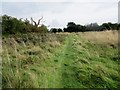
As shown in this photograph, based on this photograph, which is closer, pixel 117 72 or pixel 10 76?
pixel 10 76

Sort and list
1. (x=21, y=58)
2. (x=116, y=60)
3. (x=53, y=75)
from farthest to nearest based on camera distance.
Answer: (x=116, y=60) → (x=21, y=58) → (x=53, y=75)

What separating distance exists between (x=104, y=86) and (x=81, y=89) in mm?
550

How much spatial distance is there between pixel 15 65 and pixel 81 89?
180 centimetres

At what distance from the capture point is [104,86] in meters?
5.73

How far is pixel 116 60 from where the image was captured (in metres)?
9.02

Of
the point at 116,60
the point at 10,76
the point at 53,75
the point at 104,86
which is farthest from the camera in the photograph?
the point at 116,60

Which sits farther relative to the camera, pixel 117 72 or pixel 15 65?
pixel 117 72

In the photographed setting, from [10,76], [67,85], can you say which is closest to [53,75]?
[67,85]

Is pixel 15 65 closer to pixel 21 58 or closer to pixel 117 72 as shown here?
pixel 21 58

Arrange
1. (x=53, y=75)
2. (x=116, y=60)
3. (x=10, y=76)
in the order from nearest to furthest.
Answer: (x=10, y=76)
(x=53, y=75)
(x=116, y=60)

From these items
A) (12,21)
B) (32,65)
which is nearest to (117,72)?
(32,65)

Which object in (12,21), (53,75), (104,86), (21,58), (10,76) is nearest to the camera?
(10,76)

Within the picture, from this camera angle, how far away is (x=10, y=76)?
5.32 m

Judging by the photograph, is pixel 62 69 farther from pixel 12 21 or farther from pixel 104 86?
pixel 12 21
